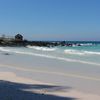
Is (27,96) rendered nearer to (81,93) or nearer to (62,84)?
(81,93)

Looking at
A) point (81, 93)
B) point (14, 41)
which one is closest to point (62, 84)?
point (81, 93)

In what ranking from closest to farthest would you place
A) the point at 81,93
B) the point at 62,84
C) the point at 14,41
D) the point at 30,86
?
the point at 81,93
the point at 30,86
the point at 62,84
the point at 14,41

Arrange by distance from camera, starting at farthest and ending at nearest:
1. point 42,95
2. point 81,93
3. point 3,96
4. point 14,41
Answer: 1. point 14,41
2. point 81,93
3. point 42,95
4. point 3,96

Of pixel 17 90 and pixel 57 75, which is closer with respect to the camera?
pixel 17 90

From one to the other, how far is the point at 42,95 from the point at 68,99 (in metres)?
0.89

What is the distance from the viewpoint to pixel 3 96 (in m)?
9.84

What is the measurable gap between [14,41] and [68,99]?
2920 inches

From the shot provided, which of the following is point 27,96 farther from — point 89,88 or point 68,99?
point 89,88

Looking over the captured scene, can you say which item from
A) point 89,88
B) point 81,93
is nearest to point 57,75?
point 89,88

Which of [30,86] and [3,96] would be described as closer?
[3,96]

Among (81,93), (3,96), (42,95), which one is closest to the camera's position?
(3,96)

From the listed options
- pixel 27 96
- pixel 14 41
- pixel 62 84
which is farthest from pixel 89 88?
pixel 14 41

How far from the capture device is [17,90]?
36.8 feet

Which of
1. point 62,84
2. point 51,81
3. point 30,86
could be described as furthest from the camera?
point 51,81
